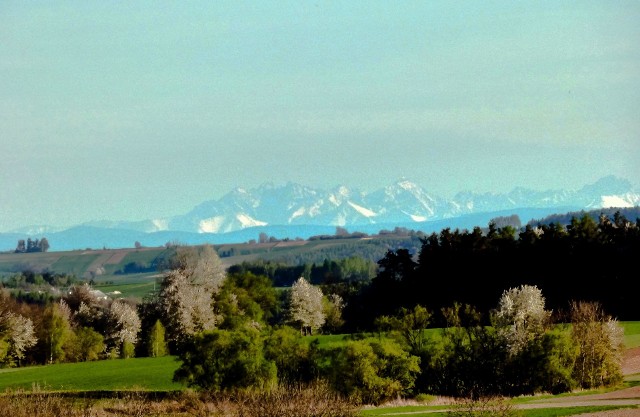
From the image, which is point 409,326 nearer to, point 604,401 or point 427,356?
point 427,356

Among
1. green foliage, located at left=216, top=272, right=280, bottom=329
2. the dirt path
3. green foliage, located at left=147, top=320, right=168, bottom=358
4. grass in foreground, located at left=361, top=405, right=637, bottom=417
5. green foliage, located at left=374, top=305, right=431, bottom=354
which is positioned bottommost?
the dirt path

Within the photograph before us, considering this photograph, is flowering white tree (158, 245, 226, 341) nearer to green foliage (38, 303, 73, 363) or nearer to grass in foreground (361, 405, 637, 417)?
green foliage (38, 303, 73, 363)

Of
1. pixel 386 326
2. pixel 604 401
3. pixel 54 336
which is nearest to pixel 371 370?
pixel 386 326

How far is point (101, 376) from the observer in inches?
2650

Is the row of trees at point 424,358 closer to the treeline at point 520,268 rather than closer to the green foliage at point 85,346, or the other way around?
the treeline at point 520,268

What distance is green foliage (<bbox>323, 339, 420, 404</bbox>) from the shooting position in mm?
51906

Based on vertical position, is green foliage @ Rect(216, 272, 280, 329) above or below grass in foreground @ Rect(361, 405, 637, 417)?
above

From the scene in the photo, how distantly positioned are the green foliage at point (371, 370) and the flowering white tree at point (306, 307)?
50702mm

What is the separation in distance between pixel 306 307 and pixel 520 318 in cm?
4760

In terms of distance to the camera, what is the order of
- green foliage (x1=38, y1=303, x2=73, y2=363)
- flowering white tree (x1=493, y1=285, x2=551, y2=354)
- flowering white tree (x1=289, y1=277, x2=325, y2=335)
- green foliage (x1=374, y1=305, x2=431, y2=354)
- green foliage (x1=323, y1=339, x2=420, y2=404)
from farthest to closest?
flowering white tree (x1=289, y1=277, x2=325, y2=335) < green foliage (x1=38, y1=303, x2=73, y2=363) < flowering white tree (x1=493, y1=285, x2=551, y2=354) < green foliage (x1=374, y1=305, x2=431, y2=354) < green foliage (x1=323, y1=339, x2=420, y2=404)

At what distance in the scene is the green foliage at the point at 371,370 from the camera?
170ft

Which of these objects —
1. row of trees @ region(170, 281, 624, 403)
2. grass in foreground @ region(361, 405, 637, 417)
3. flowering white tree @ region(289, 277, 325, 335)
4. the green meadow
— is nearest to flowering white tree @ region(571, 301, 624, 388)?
row of trees @ region(170, 281, 624, 403)

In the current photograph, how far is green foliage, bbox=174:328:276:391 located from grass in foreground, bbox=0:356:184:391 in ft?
13.2

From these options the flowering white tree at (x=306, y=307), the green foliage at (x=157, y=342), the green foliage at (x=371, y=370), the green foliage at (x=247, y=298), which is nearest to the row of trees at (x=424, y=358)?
the green foliage at (x=371, y=370)
